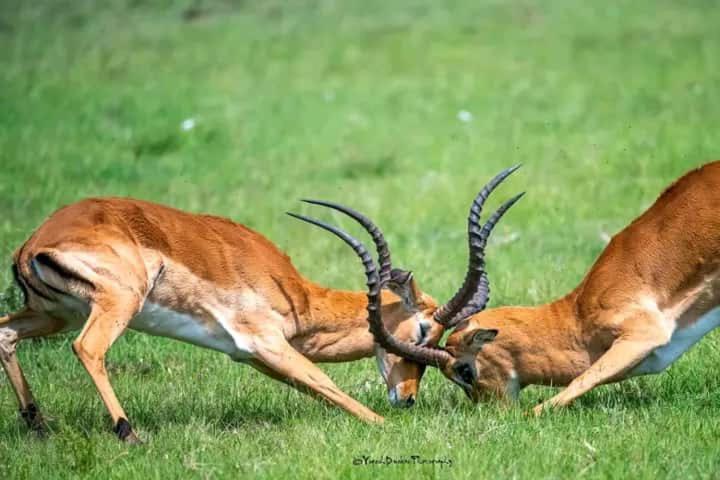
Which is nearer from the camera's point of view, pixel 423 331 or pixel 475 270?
pixel 475 270

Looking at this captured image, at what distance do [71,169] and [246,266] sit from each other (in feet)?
21.9

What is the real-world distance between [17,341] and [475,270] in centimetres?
240

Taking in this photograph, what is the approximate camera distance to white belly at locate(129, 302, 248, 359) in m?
6.99

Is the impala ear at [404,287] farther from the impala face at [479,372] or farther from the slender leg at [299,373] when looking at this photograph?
the slender leg at [299,373]

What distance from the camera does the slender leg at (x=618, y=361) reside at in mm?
6766

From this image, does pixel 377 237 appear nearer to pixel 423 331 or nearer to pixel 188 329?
pixel 423 331

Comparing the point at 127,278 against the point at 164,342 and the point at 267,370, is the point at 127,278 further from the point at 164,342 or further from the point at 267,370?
the point at 164,342

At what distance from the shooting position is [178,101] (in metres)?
16.7

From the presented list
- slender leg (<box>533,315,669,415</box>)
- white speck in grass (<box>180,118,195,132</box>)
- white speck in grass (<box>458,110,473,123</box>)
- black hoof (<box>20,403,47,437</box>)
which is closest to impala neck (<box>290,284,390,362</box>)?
slender leg (<box>533,315,669,415</box>)

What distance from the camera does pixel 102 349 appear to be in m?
6.31

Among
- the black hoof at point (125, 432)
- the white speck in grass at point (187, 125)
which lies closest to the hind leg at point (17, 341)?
the black hoof at point (125, 432)

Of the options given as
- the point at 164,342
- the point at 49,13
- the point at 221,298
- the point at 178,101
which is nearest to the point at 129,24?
the point at 49,13

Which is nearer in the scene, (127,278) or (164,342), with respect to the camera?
(127,278)

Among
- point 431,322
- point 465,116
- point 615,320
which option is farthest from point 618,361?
point 465,116
